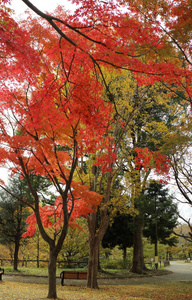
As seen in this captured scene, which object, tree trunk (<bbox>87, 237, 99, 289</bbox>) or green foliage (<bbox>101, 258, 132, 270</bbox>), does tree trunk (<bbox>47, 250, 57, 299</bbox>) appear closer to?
tree trunk (<bbox>87, 237, 99, 289</bbox>)

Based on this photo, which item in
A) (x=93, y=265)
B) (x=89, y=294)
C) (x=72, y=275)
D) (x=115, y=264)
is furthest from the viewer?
(x=115, y=264)

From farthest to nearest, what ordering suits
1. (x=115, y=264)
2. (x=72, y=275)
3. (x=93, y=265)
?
1. (x=115, y=264)
2. (x=72, y=275)
3. (x=93, y=265)

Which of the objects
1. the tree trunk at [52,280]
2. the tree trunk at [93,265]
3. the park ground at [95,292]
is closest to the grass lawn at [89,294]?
the park ground at [95,292]

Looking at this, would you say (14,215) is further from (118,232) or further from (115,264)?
(115,264)

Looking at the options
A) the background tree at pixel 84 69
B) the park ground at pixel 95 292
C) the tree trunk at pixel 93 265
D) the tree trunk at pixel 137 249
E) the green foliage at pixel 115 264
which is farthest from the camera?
the green foliage at pixel 115 264

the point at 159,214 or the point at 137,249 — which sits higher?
the point at 159,214

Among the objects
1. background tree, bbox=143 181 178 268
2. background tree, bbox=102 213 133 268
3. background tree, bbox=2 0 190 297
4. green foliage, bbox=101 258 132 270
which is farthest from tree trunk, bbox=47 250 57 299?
green foliage, bbox=101 258 132 270

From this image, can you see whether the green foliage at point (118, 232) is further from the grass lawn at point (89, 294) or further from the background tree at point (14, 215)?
the grass lawn at point (89, 294)

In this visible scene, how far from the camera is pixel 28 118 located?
307 inches

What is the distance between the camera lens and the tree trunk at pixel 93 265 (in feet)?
35.3

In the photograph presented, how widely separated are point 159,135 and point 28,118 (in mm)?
10155

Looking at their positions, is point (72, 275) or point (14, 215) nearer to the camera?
point (72, 275)

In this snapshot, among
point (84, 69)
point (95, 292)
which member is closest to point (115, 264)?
point (95, 292)

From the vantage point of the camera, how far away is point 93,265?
1083 centimetres
